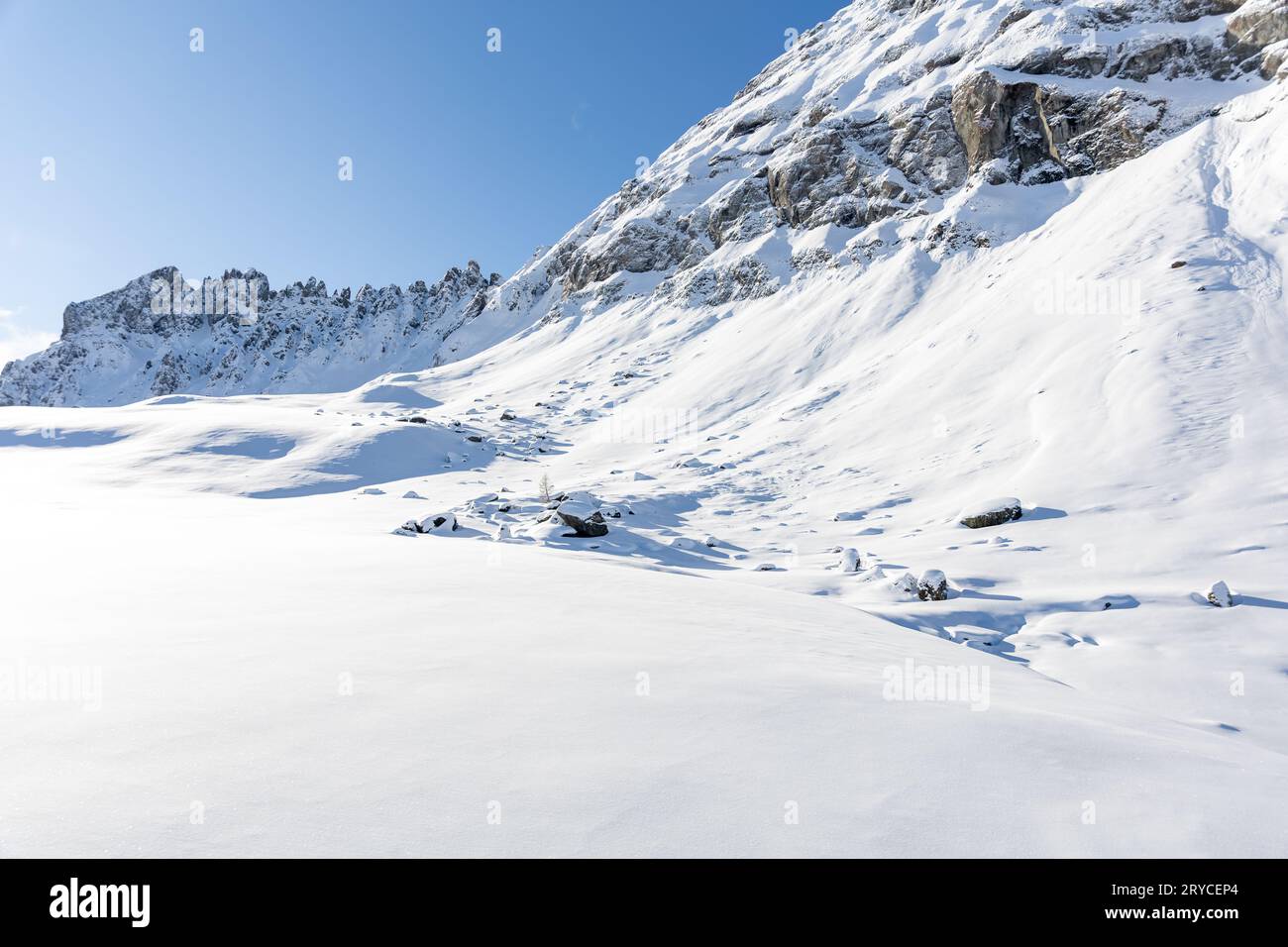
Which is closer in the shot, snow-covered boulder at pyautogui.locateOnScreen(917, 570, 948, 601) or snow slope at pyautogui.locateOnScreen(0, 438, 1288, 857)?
snow slope at pyautogui.locateOnScreen(0, 438, 1288, 857)

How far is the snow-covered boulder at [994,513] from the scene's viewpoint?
1324 cm

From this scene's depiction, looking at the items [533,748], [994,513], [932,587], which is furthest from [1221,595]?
[533,748]

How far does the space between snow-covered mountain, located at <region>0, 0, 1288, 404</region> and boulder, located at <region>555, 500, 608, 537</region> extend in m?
33.3

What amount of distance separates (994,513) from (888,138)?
50.1 metres

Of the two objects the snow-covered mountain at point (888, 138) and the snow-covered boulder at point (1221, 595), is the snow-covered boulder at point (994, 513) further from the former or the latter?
the snow-covered mountain at point (888, 138)

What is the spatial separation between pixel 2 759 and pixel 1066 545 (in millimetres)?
13922

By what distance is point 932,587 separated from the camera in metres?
10.2

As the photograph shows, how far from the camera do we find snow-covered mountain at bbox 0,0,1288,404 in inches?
1490

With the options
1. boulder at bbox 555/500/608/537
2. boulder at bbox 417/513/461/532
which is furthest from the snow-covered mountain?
boulder at bbox 417/513/461/532

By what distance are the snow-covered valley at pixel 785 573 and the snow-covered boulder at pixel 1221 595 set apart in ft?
0.80

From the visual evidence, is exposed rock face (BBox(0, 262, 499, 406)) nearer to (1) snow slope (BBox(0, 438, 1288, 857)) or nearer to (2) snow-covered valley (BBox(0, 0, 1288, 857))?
(2) snow-covered valley (BBox(0, 0, 1288, 857))

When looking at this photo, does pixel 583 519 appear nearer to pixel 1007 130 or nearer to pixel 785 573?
pixel 785 573

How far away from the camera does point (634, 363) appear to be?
46.2 metres
